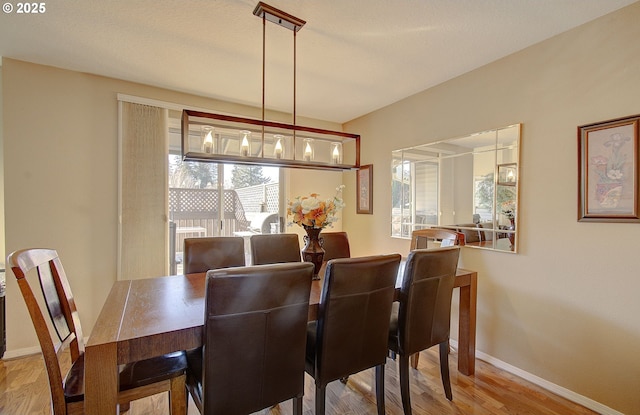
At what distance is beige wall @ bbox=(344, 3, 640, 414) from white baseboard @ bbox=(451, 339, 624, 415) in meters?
0.03

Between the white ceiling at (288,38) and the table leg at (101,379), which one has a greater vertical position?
the white ceiling at (288,38)

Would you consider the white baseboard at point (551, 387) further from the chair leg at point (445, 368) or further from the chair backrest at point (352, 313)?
the chair backrest at point (352, 313)

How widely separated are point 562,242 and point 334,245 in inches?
71.1

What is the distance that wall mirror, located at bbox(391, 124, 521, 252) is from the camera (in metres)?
2.42

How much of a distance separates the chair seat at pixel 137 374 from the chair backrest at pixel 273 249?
3.51ft

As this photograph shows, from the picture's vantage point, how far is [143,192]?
118 inches

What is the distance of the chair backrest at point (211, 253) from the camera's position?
2312 mm

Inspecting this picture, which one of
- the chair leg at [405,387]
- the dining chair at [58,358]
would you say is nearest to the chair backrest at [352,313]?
the chair leg at [405,387]

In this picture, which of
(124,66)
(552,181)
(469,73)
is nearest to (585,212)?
(552,181)

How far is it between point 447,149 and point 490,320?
1602 mm

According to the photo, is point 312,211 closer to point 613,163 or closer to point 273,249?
point 273,249

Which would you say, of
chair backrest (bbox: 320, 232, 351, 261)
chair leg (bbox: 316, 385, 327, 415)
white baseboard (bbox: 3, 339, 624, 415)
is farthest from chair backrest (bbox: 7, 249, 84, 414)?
chair backrest (bbox: 320, 232, 351, 261)

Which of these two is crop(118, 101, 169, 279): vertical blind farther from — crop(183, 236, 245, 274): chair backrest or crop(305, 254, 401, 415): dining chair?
crop(305, 254, 401, 415): dining chair

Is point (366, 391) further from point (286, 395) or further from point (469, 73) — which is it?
point (469, 73)
